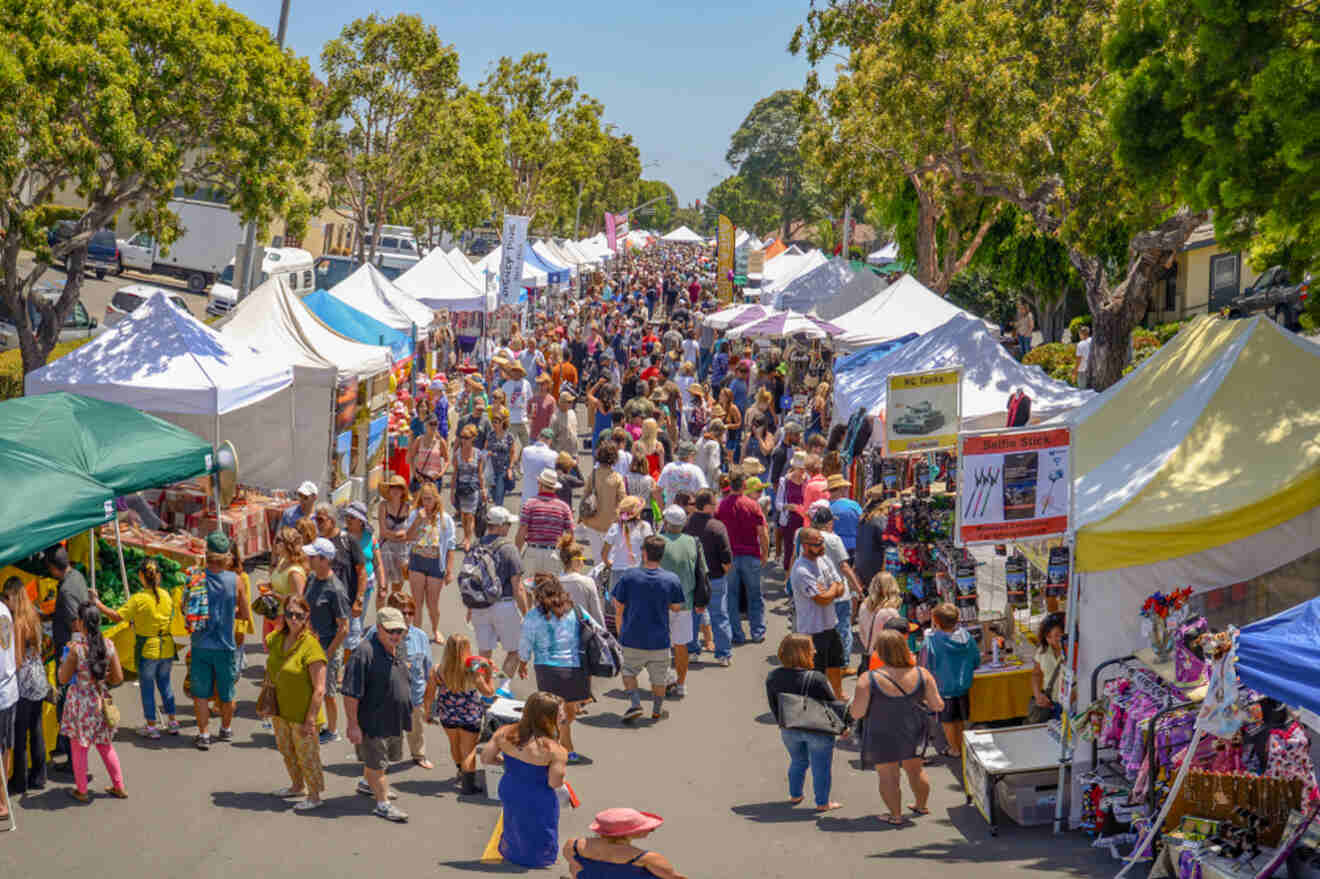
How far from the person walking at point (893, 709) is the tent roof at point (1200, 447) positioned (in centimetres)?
128

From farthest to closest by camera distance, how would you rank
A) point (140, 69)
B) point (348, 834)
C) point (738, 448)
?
point (738, 448), point (140, 69), point (348, 834)

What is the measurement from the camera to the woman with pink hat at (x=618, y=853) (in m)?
5.57

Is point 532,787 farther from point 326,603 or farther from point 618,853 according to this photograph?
point 326,603

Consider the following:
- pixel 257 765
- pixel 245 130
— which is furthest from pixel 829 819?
pixel 245 130

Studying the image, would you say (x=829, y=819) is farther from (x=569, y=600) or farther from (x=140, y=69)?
Result: (x=140, y=69)

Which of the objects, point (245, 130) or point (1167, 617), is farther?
point (245, 130)

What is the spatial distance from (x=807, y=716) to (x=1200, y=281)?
31265mm

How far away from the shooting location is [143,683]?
384 inches

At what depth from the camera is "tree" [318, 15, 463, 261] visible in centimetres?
→ 3080

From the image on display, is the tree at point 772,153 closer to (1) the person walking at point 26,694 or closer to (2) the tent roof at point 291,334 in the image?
(2) the tent roof at point 291,334

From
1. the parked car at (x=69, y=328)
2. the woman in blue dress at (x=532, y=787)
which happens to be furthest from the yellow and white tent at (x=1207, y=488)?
the parked car at (x=69, y=328)

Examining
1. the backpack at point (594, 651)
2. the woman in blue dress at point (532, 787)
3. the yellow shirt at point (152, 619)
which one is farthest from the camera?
the yellow shirt at point (152, 619)

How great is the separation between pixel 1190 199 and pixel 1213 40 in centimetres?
132

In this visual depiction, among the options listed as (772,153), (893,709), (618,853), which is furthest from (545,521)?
(772,153)
